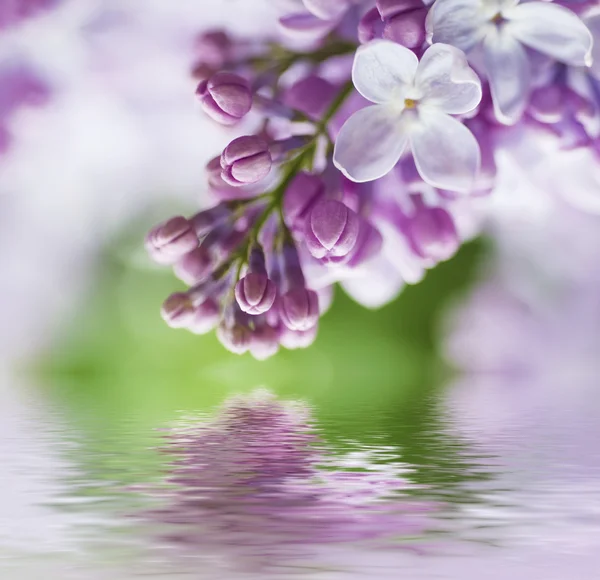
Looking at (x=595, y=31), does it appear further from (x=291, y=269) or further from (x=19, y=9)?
(x=19, y=9)

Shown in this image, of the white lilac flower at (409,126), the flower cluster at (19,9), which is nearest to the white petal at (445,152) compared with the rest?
the white lilac flower at (409,126)

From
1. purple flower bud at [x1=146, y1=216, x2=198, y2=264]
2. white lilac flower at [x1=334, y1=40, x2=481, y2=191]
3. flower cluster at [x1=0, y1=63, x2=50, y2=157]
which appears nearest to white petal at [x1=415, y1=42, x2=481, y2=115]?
white lilac flower at [x1=334, y1=40, x2=481, y2=191]

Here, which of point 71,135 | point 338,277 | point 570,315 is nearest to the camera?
point 338,277

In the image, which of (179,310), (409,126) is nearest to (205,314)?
(179,310)

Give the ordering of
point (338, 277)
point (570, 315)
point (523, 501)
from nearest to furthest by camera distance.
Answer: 1. point (523, 501)
2. point (338, 277)
3. point (570, 315)

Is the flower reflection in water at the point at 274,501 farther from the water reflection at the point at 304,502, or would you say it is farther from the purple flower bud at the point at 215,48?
the purple flower bud at the point at 215,48

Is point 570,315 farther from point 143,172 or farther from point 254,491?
point 254,491

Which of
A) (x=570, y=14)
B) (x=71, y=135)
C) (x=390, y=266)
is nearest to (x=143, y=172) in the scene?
(x=71, y=135)
